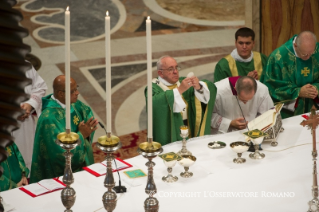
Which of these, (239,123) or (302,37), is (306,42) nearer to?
(302,37)

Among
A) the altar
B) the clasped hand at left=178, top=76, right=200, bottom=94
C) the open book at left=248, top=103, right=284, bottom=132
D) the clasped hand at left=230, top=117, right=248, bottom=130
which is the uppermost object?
the clasped hand at left=178, top=76, right=200, bottom=94

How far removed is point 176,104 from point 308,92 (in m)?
1.52

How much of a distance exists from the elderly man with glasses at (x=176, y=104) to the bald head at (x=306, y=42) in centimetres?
110

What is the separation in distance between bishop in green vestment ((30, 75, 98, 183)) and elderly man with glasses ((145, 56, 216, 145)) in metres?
0.71

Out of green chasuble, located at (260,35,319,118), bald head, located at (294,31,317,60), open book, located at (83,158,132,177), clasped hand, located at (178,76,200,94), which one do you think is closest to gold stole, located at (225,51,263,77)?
green chasuble, located at (260,35,319,118)

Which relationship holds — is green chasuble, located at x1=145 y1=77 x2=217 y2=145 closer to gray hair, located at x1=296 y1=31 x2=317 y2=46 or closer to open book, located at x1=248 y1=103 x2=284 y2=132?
open book, located at x1=248 y1=103 x2=284 y2=132

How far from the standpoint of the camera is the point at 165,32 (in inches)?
437

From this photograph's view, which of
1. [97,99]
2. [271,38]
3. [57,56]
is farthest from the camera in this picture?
[57,56]

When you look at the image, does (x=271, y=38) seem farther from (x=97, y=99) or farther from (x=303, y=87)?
(x=97, y=99)

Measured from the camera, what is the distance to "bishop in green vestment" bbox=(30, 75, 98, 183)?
4.52 metres

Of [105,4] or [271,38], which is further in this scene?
[105,4]

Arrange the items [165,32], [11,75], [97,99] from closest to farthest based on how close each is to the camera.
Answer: [11,75] → [97,99] → [165,32]

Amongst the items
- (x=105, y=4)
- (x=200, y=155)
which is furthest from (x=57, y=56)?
(x=200, y=155)

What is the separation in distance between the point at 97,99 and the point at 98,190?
4765mm
